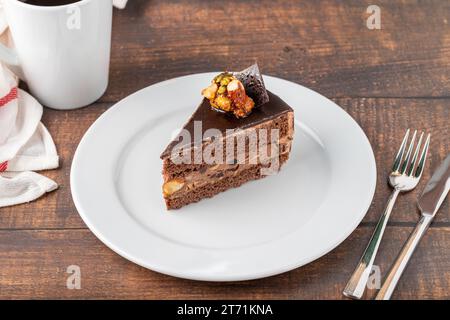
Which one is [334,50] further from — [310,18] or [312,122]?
[312,122]

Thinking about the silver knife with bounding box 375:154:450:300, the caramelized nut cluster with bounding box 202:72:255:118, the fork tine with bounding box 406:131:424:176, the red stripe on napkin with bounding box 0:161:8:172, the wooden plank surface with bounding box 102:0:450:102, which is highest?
the caramelized nut cluster with bounding box 202:72:255:118

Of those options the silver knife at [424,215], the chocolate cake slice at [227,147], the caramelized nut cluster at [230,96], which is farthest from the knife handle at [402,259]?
the caramelized nut cluster at [230,96]

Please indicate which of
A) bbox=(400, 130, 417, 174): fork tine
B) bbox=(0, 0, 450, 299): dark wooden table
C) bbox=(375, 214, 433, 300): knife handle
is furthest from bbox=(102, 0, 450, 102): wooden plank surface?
bbox=(375, 214, 433, 300): knife handle

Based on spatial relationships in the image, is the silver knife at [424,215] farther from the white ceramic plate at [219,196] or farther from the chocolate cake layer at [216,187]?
the chocolate cake layer at [216,187]

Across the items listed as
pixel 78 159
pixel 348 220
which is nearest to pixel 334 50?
pixel 348 220

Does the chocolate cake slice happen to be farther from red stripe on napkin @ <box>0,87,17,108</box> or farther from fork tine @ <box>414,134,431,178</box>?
red stripe on napkin @ <box>0,87,17,108</box>

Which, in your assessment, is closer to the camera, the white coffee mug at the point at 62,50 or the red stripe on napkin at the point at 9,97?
the white coffee mug at the point at 62,50

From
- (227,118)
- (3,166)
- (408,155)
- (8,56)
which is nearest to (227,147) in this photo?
(227,118)
